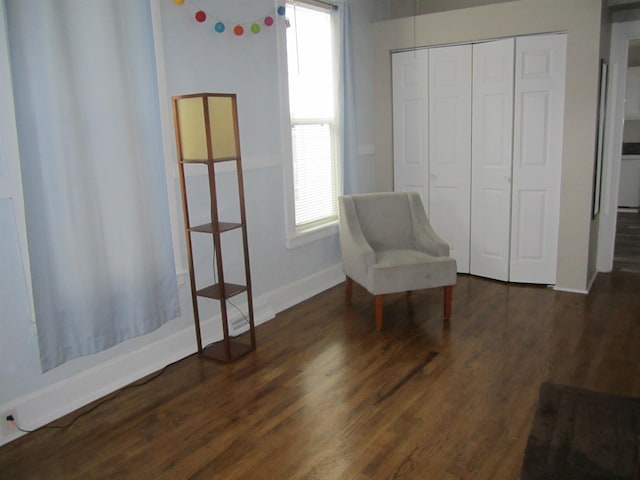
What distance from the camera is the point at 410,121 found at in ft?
15.8

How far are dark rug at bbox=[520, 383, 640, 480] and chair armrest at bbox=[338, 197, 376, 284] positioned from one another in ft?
5.23

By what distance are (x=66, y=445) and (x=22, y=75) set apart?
163cm

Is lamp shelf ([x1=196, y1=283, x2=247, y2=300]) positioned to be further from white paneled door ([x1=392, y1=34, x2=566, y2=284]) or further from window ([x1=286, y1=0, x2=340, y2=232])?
white paneled door ([x1=392, y1=34, x2=566, y2=284])

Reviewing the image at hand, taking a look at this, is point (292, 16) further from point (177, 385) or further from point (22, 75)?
point (177, 385)

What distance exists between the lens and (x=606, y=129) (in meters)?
4.53

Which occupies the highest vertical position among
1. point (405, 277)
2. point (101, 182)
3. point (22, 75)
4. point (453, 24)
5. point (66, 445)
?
point (453, 24)

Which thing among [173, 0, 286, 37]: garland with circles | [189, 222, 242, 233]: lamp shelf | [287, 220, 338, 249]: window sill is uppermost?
[173, 0, 286, 37]: garland with circles

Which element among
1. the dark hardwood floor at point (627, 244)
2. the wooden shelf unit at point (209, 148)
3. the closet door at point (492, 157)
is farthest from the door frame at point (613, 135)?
the wooden shelf unit at point (209, 148)

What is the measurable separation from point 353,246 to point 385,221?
1.39 feet

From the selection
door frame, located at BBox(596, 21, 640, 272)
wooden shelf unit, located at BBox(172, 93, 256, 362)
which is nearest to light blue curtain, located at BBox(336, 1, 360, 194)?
wooden shelf unit, located at BBox(172, 93, 256, 362)

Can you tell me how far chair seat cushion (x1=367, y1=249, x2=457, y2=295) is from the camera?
3.60m

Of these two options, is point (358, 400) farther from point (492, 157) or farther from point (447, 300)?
point (492, 157)

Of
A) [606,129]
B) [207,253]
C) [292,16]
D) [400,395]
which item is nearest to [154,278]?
[207,253]

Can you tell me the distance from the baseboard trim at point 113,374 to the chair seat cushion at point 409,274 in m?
0.84
